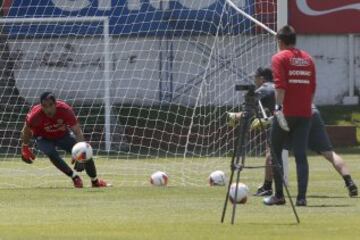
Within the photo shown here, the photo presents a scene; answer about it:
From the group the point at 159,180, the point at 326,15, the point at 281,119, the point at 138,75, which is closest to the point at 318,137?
the point at 281,119

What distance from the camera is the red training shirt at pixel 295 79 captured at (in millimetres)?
16328

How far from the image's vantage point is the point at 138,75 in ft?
122

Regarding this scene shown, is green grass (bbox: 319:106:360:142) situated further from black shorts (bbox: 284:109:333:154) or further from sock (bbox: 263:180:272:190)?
black shorts (bbox: 284:109:333:154)

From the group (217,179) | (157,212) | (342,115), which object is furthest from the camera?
(342,115)

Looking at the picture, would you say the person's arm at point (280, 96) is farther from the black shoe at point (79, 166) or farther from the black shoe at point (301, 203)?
the black shoe at point (79, 166)

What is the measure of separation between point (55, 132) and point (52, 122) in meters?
0.21

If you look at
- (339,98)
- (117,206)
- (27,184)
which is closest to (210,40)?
(339,98)

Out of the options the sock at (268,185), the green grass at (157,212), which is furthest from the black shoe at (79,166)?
the sock at (268,185)

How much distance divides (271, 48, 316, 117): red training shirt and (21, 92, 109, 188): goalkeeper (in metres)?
4.80

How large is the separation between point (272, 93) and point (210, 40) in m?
18.3

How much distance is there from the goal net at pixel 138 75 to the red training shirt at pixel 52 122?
2.57 meters

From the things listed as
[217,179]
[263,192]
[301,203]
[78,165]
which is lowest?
[217,179]

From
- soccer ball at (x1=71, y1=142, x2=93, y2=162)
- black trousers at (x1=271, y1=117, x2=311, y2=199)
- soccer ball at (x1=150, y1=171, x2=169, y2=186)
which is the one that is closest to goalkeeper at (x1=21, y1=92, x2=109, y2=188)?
soccer ball at (x1=71, y1=142, x2=93, y2=162)

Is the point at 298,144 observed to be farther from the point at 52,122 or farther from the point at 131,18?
the point at 131,18
